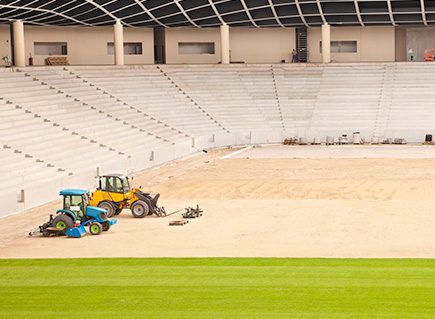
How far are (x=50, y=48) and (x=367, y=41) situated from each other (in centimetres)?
2538

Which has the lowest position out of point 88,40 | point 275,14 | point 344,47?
point 344,47

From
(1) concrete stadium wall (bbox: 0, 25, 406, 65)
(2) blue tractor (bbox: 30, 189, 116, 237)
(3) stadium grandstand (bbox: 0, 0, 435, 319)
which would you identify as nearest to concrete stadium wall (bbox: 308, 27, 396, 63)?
(1) concrete stadium wall (bbox: 0, 25, 406, 65)

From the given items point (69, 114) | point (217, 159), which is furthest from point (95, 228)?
point (69, 114)

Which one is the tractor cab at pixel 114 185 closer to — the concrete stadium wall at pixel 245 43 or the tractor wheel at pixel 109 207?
the tractor wheel at pixel 109 207

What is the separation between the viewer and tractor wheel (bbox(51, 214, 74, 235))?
99.7 ft

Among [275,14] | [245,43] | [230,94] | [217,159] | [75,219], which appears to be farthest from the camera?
→ [245,43]

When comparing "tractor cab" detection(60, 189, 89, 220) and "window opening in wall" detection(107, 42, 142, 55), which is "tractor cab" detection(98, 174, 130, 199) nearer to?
"tractor cab" detection(60, 189, 89, 220)

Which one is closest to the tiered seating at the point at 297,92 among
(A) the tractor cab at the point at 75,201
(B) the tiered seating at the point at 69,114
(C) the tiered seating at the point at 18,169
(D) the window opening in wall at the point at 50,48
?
(B) the tiered seating at the point at 69,114

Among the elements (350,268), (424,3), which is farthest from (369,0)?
(350,268)

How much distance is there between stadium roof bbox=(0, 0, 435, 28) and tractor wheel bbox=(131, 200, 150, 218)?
121 feet

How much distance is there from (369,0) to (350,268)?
49.4 meters

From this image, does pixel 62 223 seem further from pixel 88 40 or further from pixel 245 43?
pixel 245 43

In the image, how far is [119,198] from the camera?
3481 centimetres

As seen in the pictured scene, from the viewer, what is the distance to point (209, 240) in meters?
29.2
